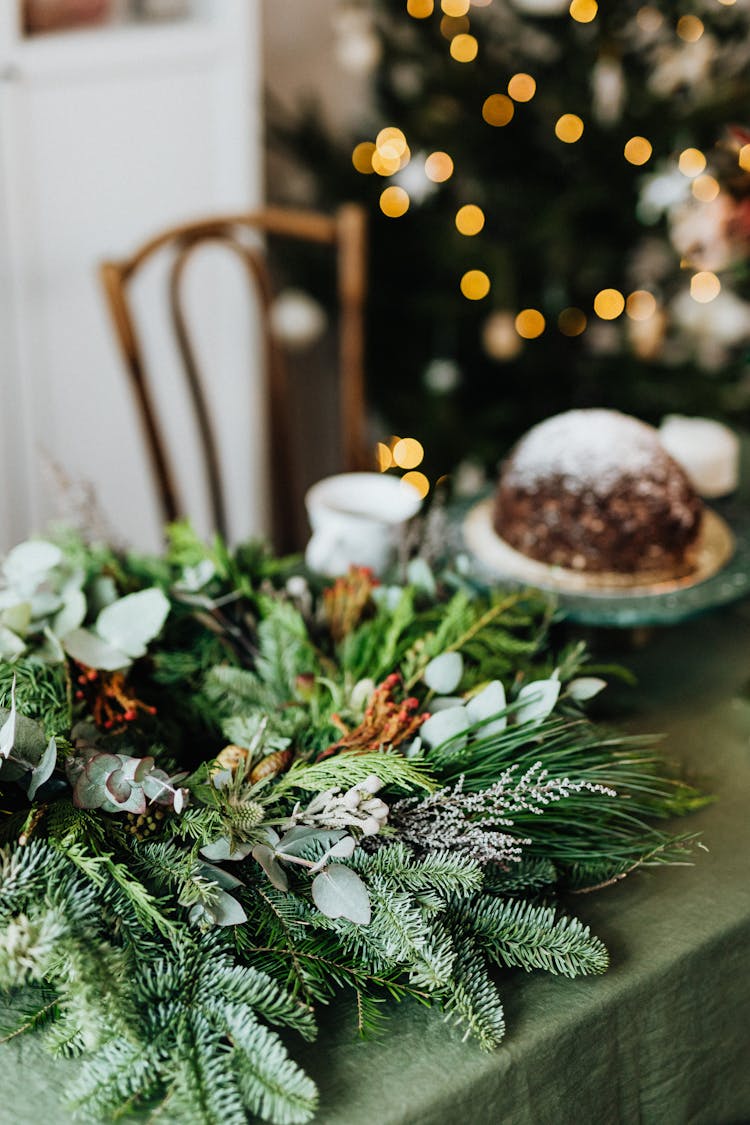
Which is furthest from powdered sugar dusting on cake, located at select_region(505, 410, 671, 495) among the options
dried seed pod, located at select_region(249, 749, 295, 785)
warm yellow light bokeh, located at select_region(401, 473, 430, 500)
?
warm yellow light bokeh, located at select_region(401, 473, 430, 500)

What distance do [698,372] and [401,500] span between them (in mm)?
1300

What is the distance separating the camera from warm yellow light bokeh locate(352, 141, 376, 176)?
2164 mm

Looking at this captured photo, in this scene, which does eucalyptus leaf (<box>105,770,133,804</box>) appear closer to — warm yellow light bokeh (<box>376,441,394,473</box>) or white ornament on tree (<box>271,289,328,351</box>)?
warm yellow light bokeh (<box>376,441,394,473</box>)

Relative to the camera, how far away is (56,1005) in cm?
63

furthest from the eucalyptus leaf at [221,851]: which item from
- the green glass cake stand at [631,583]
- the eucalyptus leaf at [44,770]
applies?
the green glass cake stand at [631,583]

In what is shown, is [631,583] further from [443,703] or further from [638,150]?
[638,150]

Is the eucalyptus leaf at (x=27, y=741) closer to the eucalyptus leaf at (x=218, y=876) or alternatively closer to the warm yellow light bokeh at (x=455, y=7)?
the eucalyptus leaf at (x=218, y=876)

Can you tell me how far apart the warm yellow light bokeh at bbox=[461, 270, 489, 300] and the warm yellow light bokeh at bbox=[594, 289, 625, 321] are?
248mm

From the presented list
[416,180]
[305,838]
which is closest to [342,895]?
[305,838]

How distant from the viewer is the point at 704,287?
2.26 metres

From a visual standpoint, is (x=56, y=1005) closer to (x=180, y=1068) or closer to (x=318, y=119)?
(x=180, y=1068)

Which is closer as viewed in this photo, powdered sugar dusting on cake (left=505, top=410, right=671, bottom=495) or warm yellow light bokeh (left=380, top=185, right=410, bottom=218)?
powdered sugar dusting on cake (left=505, top=410, right=671, bottom=495)

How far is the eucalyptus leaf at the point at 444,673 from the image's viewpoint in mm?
783

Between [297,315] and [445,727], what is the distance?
5.26 ft
